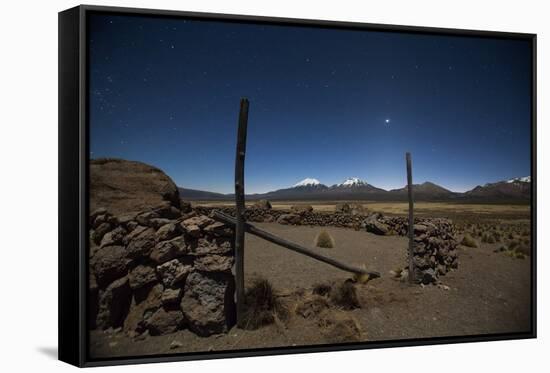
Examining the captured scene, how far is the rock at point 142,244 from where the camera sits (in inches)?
297

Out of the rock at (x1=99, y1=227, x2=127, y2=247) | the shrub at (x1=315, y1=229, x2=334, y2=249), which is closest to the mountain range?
the shrub at (x1=315, y1=229, x2=334, y2=249)

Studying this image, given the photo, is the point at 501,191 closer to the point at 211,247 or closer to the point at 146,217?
the point at 211,247

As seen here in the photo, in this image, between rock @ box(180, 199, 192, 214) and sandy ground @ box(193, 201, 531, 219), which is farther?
sandy ground @ box(193, 201, 531, 219)

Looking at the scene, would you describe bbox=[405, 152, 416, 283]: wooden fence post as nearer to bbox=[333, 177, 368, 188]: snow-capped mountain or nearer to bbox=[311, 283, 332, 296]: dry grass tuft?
bbox=[333, 177, 368, 188]: snow-capped mountain

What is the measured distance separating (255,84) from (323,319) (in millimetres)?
2773

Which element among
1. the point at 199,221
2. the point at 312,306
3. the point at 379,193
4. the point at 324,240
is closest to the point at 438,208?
the point at 379,193

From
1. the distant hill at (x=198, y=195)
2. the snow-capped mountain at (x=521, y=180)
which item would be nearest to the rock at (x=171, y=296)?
the distant hill at (x=198, y=195)

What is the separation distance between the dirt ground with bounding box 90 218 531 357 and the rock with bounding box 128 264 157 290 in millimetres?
551

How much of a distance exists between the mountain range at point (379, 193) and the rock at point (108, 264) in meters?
0.91

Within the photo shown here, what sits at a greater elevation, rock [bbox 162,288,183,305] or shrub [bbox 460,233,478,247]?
shrub [bbox 460,233,478,247]

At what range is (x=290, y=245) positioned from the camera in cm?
817

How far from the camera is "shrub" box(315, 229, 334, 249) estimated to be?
331 inches

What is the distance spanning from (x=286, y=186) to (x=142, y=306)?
2106mm

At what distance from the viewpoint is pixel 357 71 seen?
8523 millimetres
